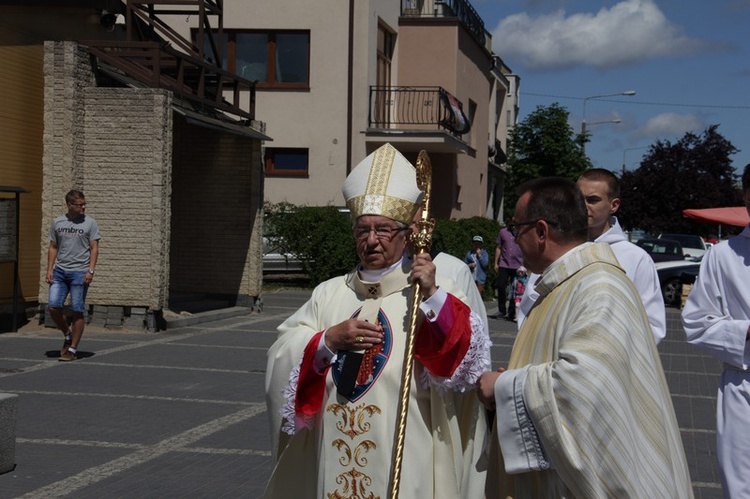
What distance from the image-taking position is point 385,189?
445 centimetres

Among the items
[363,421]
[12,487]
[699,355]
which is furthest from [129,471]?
[699,355]

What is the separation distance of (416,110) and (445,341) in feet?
91.4

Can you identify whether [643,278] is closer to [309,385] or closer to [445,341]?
[445,341]

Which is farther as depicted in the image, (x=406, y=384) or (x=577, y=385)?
(x=406, y=384)

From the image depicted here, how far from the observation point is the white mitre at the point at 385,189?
441cm

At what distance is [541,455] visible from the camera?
332 centimetres

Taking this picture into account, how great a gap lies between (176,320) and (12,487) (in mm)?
9927

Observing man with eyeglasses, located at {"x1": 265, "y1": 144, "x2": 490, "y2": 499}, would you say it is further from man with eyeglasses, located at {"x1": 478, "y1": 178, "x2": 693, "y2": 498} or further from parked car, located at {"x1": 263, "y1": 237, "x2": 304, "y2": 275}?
parked car, located at {"x1": 263, "y1": 237, "x2": 304, "y2": 275}

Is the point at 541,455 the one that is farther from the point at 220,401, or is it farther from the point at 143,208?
the point at 143,208

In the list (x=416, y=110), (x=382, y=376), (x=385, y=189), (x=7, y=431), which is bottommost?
(x=7, y=431)

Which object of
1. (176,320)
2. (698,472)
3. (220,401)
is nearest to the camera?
(698,472)

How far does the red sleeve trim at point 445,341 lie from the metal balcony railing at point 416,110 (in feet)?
84.4

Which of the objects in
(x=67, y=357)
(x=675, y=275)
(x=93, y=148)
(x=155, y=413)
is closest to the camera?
(x=155, y=413)

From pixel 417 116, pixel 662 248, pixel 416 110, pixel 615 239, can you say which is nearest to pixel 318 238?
pixel 417 116
